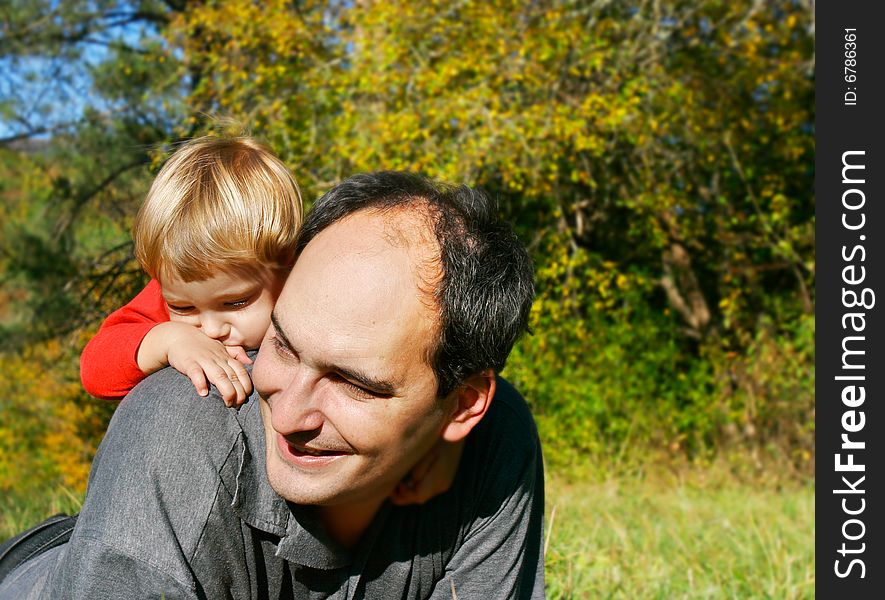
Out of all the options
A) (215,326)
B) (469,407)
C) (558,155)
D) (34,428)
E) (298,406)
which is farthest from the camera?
(34,428)

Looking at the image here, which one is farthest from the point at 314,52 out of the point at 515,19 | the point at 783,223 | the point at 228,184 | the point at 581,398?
the point at 228,184

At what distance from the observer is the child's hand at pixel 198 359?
171 cm

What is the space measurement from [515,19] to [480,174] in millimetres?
1322

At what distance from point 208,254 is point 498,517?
2.95ft

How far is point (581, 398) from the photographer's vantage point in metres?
9.42

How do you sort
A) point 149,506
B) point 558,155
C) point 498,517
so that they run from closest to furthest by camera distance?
point 149,506 < point 498,517 < point 558,155

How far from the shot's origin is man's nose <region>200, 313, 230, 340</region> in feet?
7.43

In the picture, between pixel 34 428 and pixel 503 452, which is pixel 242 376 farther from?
pixel 34 428

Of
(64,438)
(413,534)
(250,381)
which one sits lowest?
(64,438)

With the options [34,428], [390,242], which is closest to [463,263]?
[390,242]

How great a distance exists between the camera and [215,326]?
7.45 ft

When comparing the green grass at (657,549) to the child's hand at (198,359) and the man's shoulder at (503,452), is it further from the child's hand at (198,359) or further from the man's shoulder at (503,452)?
the child's hand at (198,359)

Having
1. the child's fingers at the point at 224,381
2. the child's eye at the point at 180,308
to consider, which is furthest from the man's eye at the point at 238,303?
the child's fingers at the point at 224,381

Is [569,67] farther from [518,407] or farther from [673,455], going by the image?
→ [518,407]
